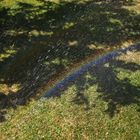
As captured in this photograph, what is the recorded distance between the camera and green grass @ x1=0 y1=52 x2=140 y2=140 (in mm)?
13609

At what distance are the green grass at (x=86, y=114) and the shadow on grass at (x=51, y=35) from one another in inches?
47.5

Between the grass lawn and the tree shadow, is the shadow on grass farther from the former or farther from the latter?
the tree shadow

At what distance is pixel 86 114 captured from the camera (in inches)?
567

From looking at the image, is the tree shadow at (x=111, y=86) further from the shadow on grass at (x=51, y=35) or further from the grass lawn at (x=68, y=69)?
the shadow on grass at (x=51, y=35)

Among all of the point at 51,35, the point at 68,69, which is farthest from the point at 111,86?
the point at 51,35

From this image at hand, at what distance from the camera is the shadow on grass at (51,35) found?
1659 centimetres

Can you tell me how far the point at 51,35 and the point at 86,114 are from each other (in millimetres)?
6492

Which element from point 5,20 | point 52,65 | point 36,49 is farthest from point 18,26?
point 52,65

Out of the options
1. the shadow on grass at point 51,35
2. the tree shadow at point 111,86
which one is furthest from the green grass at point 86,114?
the shadow on grass at point 51,35

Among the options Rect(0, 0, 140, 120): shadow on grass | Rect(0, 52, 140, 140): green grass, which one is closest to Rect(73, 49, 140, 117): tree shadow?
Rect(0, 52, 140, 140): green grass

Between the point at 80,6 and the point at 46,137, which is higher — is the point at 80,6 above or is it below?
above

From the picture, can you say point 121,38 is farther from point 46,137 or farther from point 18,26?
point 46,137

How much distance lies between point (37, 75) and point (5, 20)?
5409 mm

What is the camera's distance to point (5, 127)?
45.4 feet
